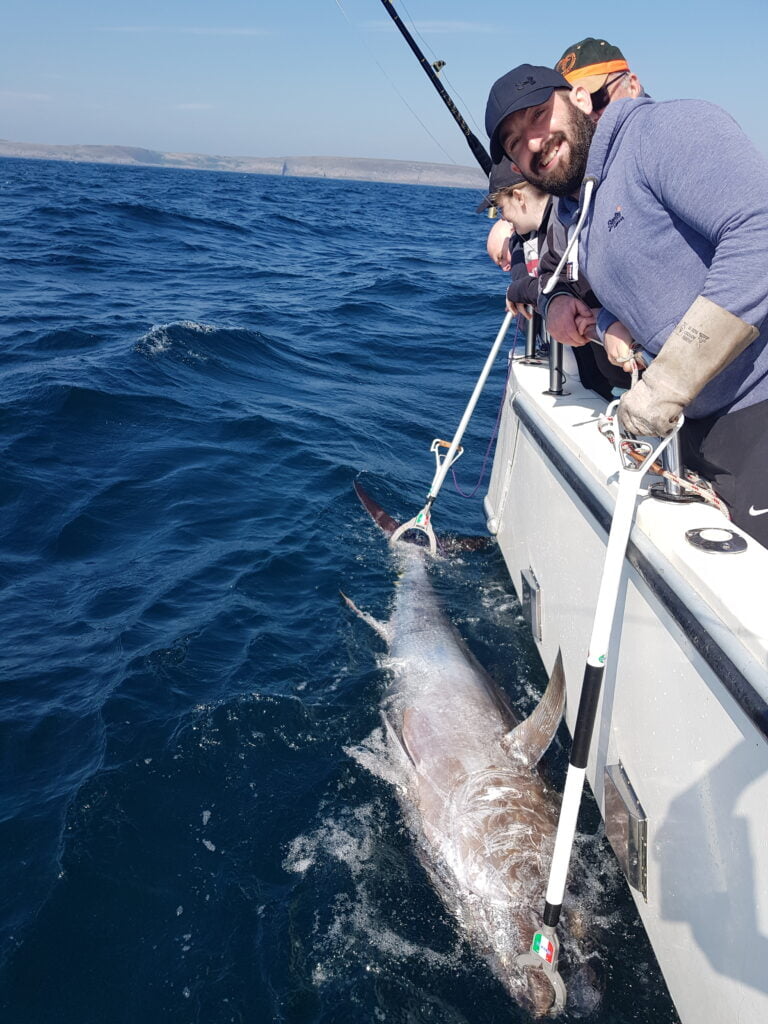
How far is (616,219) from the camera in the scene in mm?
2326

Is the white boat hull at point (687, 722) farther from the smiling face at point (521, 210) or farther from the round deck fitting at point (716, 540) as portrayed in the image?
the smiling face at point (521, 210)

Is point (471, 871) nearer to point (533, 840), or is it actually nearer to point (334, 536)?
point (533, 840)

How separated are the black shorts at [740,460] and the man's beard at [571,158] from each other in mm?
956

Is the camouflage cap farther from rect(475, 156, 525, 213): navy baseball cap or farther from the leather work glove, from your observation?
the leather work glove

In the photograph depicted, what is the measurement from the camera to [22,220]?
19969 mm

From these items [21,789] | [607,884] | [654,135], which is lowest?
[21,789]

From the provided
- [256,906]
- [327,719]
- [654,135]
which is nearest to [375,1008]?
[256,906]

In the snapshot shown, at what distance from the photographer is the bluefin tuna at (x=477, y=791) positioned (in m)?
2.64

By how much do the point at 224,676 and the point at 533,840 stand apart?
1878mm

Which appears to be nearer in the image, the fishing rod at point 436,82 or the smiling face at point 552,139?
the smiling face at point 552,139

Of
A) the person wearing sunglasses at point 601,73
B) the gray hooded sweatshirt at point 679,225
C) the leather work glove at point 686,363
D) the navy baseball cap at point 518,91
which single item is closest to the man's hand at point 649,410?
the leather work glove at point 686,363

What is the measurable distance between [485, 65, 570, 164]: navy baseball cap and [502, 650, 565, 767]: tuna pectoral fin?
2.10m

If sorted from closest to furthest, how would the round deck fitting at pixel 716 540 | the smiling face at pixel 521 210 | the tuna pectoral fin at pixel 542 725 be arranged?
1. the round deck fitting at pixel 716 540
2. the tuna pectoral fin at pixel 542 725
3. the smiling face at pixel 521 210

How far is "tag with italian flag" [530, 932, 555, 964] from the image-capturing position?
7.56ft
